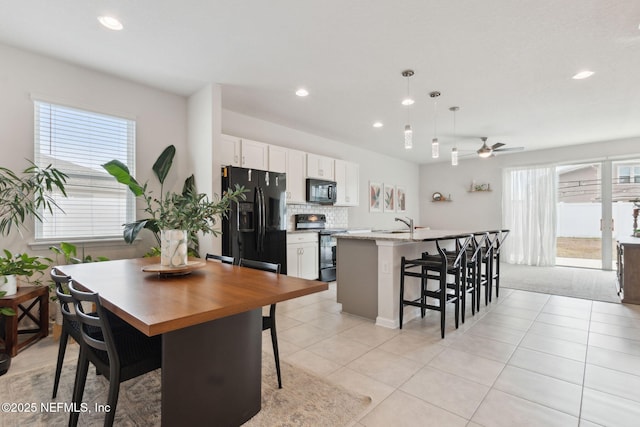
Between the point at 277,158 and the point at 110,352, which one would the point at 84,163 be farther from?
the point at 110,352

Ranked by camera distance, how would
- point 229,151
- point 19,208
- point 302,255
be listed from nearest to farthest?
1. point 19,208
2. point 229,151
3. point 302,255

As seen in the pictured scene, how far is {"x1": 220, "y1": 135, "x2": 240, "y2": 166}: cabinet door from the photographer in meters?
4.08

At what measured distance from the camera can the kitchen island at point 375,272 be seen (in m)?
3.12

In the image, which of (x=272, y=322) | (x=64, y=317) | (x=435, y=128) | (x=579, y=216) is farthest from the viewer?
(x=579, y=216)

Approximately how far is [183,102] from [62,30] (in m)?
1.54

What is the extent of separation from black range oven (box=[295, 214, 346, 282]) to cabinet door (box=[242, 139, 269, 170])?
116cm

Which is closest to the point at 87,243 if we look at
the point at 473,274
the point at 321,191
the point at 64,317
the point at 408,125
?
the point at 64,317

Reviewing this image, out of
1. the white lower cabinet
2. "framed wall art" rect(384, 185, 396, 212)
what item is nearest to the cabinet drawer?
the white lower cabinet

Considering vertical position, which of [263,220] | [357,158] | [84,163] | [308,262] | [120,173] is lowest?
[308,262]

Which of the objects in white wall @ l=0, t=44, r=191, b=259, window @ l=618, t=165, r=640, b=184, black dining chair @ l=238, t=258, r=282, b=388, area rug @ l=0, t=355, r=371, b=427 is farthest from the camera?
window @ l=618, t=165, r=640, b=184

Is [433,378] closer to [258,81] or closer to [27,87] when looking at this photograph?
[258,81]

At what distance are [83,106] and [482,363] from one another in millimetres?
4582

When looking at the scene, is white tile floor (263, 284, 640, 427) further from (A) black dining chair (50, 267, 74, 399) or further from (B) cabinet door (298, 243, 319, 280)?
(A) black dining chair (50, 267, 74, 399)

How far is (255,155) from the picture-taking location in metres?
4.54
